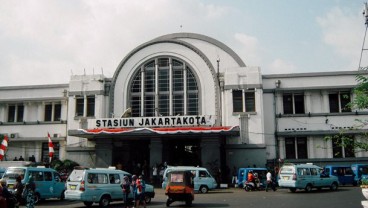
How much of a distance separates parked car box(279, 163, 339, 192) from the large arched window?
11473mm

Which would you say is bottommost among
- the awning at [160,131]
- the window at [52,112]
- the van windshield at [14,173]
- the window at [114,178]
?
the window at [114,178]

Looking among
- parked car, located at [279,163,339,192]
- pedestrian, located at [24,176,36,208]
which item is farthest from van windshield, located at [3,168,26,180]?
parked car, located at [279,163,339,192]

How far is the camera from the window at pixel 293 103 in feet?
113

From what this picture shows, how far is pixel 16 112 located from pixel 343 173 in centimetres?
3120

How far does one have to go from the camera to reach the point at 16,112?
→ 3759 cm

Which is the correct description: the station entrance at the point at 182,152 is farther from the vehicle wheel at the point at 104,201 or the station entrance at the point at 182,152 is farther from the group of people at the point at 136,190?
the group of people at the point at 136,190

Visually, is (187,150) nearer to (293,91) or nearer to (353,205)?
(293,91)

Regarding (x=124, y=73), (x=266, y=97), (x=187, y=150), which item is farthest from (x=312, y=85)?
(x=124, y=73)

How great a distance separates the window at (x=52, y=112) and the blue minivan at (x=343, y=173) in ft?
83.3

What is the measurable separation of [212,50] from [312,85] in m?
9.97

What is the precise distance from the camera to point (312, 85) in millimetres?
33969

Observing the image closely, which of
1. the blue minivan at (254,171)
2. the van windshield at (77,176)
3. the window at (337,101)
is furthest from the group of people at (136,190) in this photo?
the window at (337,101)

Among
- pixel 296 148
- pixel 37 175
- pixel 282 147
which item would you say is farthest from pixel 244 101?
pixel 37 175

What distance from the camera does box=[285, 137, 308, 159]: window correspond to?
33562mm
